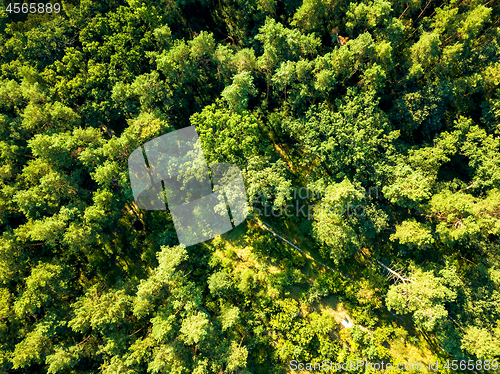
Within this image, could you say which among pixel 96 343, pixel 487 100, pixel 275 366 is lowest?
pixel 275 366

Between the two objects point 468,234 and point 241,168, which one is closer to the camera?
point 468,234

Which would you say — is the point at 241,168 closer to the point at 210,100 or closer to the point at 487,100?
the point at 210,100

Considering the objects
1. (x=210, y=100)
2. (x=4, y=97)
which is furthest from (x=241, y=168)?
(x=4, y=97)

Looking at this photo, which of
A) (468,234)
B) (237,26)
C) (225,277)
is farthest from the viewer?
(237,26)

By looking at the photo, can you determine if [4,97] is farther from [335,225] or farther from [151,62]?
[335,225]

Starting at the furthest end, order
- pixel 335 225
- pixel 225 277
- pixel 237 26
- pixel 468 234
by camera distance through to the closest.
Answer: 1. pixel 237 26
2. pixel 225 277
3. pixel 335 225
4. pixel 468 234

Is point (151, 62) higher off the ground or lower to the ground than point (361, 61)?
higher
